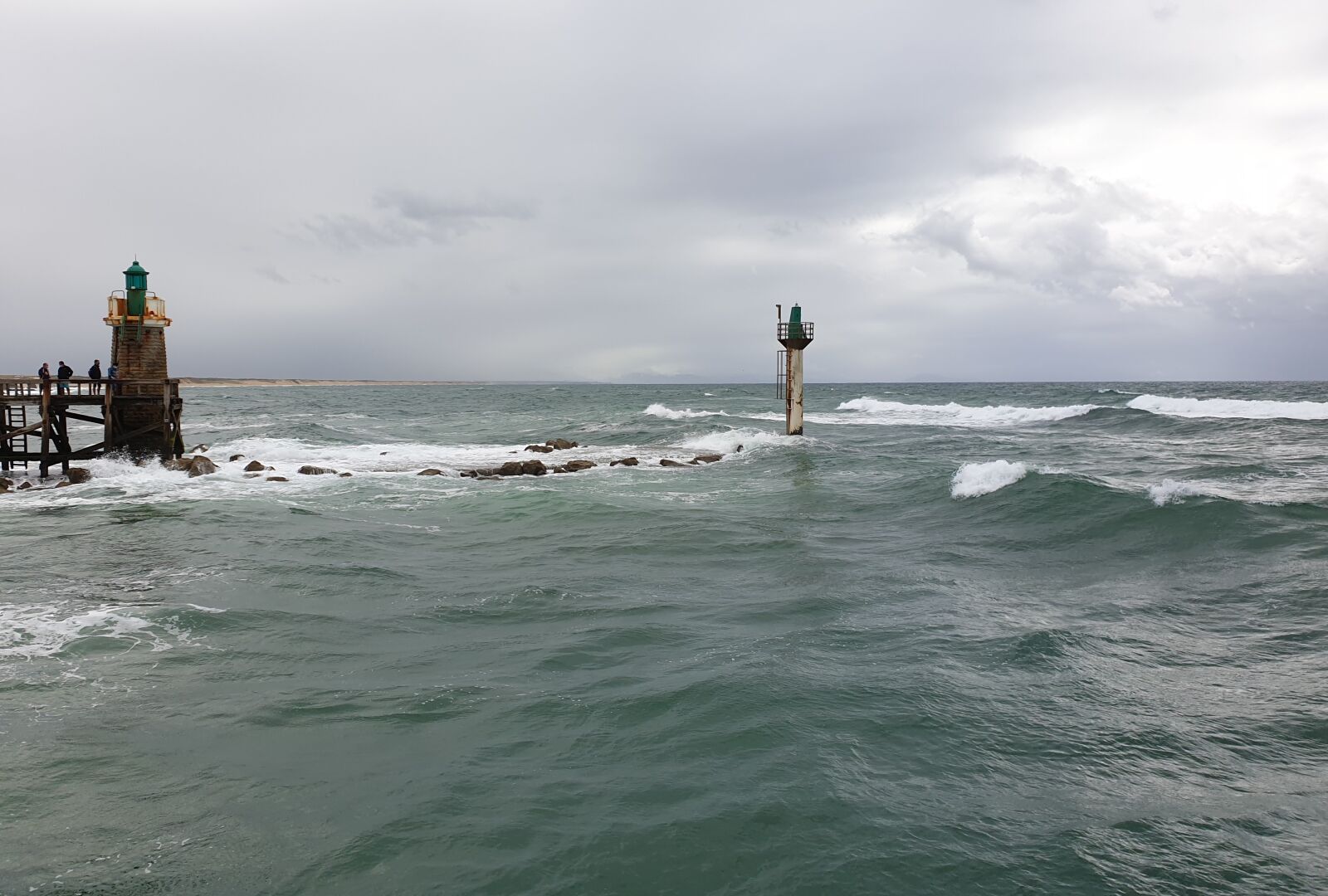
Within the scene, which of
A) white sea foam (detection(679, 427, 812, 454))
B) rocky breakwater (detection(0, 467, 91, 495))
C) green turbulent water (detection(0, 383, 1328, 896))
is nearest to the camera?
green turbulent water (detection(0, 383, 1328, 896))

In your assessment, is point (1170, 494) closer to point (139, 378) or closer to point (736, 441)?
point (736, 441)

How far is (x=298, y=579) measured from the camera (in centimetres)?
1121

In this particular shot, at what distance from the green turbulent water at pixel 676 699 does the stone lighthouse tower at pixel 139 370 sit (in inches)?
324

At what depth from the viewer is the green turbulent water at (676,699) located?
4.78 meters

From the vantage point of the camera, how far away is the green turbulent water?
4781 millimetres

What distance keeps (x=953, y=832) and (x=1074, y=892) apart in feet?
2.41

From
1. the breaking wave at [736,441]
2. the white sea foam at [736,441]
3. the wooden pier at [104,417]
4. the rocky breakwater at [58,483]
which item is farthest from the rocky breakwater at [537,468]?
the rocky breakwater at [58,483]

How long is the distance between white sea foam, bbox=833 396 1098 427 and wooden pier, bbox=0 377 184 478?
110 feet

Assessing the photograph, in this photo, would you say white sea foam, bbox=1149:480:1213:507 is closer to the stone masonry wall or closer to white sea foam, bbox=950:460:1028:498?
white sea foam, bbox=950:460:1028:498

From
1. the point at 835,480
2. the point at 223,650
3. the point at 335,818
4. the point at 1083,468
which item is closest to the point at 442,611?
the point at 223,650

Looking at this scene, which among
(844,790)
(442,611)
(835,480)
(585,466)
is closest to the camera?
(844,790)

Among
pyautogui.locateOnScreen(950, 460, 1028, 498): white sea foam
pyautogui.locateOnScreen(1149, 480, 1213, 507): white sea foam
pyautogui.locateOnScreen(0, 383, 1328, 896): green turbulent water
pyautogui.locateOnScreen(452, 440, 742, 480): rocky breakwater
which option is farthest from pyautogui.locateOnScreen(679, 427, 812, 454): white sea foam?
pyautogui.locateOnScreen(1149, 480, 1213, 507): white sea foam

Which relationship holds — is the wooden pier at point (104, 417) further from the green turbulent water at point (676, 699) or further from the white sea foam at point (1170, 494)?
the white sea foam at point (1170, 494)

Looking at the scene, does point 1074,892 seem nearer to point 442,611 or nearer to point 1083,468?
point 442,611
